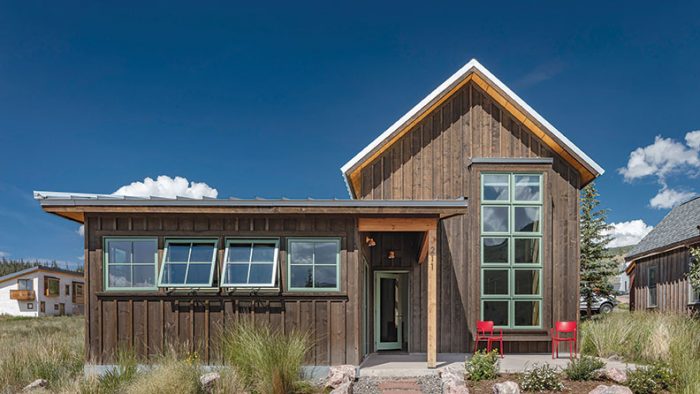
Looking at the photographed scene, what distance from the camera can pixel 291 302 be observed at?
862 centimetres

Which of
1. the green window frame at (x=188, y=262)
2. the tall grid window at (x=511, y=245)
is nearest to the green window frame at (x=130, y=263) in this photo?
the green window frame at (x=188, y=262)

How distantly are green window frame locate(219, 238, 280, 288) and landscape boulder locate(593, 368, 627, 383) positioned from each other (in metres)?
5.73

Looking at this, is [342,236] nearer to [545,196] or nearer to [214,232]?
[214,232]

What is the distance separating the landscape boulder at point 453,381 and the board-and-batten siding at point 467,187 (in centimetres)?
263

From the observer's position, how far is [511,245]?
10.7 meters

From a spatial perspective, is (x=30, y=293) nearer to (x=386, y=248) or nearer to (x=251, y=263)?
(x=251, y=263)

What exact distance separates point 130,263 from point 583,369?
26.9 ft

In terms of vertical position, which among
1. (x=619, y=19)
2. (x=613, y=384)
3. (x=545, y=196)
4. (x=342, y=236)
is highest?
(x=619, y=19)

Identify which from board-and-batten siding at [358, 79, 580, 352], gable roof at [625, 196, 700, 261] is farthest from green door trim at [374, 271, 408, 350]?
gable roof at [625, 196, 700, 261]

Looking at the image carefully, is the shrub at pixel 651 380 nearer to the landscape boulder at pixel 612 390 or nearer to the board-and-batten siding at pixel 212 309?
the landscape boulder at pixel 612 390

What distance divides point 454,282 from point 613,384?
155 inches

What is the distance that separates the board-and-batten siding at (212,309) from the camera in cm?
856

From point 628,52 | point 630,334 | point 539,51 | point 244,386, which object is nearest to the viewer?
point 244,386

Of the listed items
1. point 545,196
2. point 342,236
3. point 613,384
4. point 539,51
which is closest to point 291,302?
point 342,236
